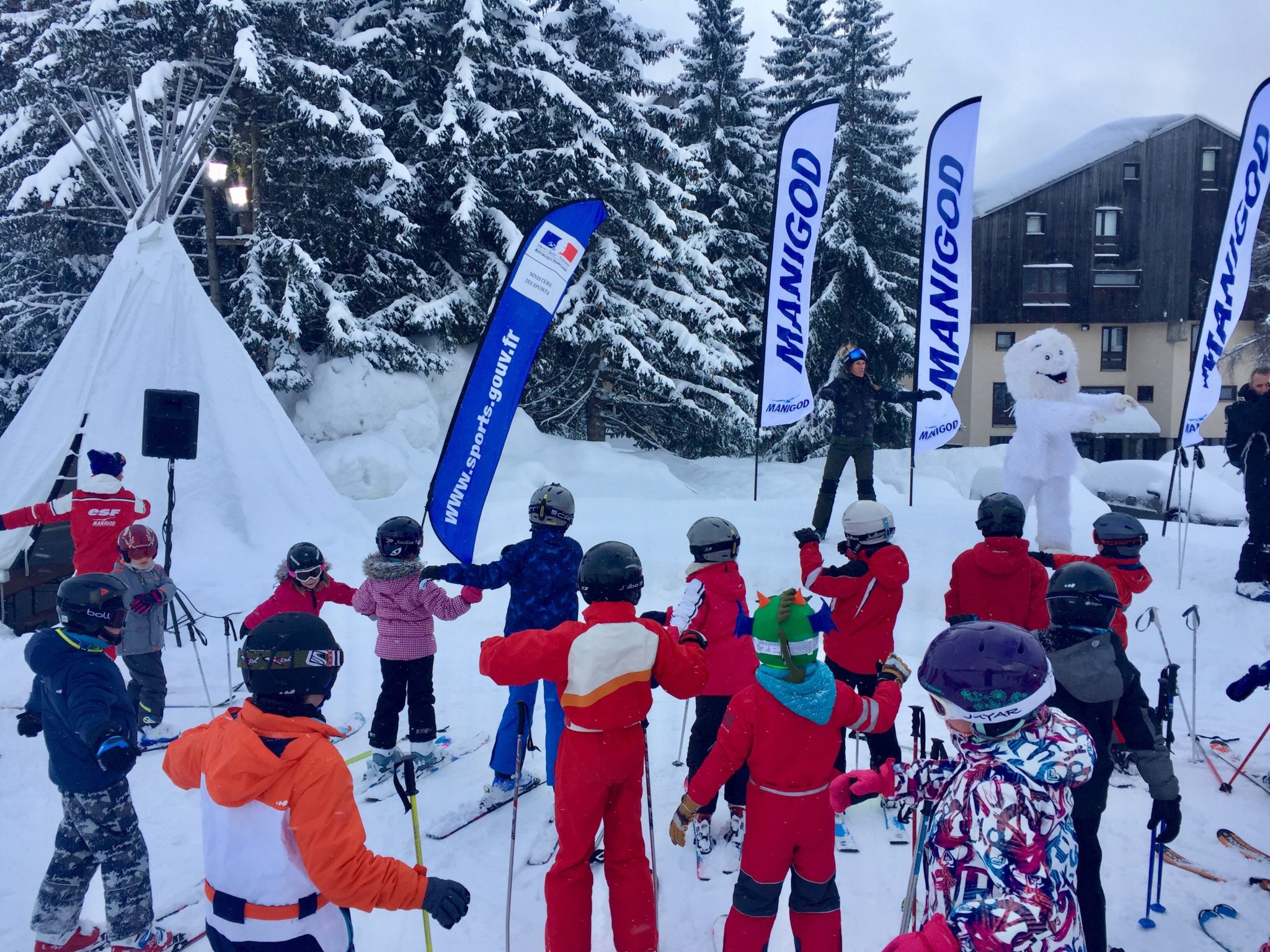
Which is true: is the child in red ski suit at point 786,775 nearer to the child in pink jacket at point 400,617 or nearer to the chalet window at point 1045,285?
the child in pink jacket at point 400,617

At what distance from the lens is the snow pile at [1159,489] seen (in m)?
14.2

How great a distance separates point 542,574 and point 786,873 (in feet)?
6.52

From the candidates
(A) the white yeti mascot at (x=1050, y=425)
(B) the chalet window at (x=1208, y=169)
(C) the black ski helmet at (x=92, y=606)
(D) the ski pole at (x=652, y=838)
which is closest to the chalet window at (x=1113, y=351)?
(B) the chalet window at (x=1208, y=169)

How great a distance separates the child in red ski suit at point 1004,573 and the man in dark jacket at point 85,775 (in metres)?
3.89

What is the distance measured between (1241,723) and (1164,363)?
2550cm

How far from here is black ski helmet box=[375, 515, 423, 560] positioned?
4.46 m

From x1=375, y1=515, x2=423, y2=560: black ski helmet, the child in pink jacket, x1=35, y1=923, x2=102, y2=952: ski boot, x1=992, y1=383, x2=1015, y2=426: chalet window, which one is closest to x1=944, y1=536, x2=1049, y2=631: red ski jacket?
the child in pink jacket

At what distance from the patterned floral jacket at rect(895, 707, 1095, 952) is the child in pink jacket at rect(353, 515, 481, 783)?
2982mm

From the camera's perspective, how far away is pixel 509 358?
5.46 meters

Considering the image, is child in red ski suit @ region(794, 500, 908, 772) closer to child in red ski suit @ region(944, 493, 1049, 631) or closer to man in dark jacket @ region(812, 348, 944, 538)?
child in red ski suit @ region(944, 493, 1049, 631)

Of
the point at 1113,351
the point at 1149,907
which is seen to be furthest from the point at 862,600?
the point at 1113,351

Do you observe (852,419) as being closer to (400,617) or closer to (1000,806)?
(400,617)

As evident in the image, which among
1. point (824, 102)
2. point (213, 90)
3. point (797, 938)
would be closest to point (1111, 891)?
point (797, 938)

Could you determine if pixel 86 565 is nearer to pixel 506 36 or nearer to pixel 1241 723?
pixel 1241 723
